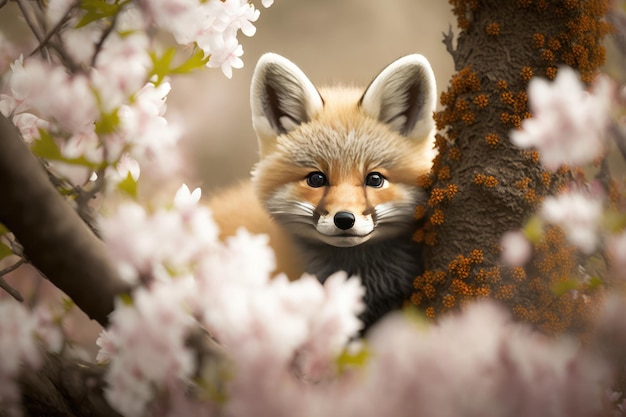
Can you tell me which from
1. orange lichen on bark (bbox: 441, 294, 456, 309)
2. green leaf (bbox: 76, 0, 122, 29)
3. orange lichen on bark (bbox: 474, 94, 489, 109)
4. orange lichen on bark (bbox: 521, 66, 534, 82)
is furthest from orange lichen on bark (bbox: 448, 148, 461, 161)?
green leaf (bbox: 76, 0, 122, 29)

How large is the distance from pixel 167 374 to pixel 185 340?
84mm

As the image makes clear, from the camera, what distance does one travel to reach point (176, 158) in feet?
5.28

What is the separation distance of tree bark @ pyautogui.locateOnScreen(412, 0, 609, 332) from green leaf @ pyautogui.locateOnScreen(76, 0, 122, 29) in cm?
76

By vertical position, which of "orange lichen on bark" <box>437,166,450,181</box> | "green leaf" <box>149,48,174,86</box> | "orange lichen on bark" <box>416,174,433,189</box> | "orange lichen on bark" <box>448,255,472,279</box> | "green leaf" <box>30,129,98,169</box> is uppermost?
"orange lichen on bark" <box>416,174,433,189</box>

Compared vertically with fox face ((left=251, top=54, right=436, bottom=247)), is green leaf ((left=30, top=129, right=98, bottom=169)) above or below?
below

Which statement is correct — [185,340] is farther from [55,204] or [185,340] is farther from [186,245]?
[55,204]

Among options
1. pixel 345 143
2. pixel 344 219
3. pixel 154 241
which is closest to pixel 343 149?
pixel 345 143

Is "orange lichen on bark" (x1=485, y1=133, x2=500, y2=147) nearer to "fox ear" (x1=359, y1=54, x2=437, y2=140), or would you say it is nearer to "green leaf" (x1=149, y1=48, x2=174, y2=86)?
"fox ear" (x1=359, y1=54, x2=437, y2=140)

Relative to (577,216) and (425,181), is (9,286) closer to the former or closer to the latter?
(425,181)

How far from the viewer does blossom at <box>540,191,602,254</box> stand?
44.3 inches

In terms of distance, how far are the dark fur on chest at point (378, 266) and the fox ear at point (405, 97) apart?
0.97 feet

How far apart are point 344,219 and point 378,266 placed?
0.26 metres

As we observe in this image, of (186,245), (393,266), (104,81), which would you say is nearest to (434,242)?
(393,266)

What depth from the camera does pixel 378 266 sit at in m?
1.51
